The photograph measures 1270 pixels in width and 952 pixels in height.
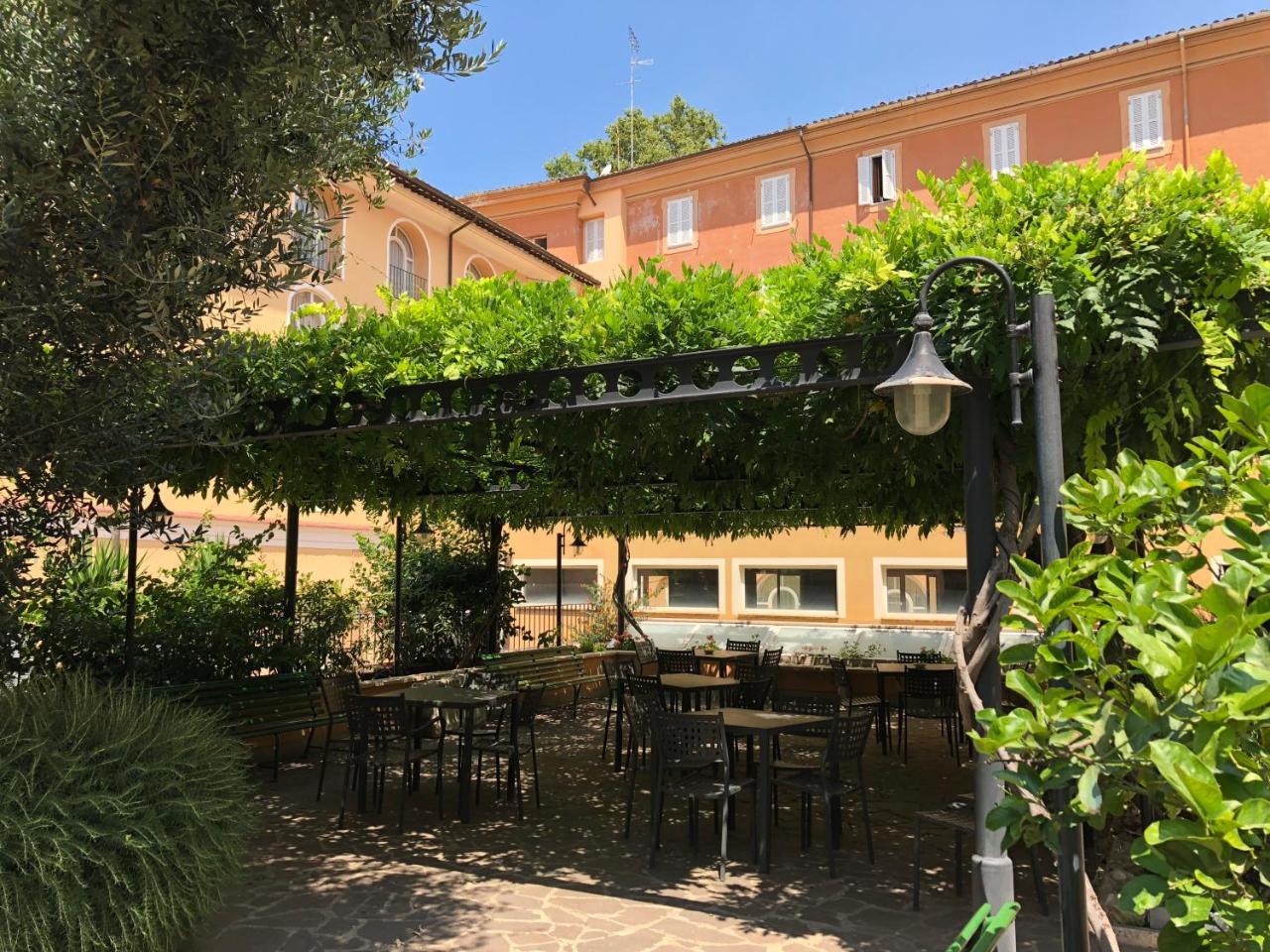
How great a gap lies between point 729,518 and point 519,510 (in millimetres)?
3009

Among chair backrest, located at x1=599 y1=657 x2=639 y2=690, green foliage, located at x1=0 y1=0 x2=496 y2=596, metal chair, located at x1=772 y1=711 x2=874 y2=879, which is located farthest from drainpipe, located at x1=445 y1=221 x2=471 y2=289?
green foliage, located at x1=0 y1=0 x2=496 y2=596

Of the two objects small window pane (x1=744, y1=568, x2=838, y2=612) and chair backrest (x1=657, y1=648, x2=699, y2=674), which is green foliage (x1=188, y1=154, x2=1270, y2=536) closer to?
chair backrest (x1=657, y1=648, x2=699, y2=674)

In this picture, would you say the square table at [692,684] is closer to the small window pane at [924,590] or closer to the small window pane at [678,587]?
the small window pane at [924,590]

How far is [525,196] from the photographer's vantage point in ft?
89.3

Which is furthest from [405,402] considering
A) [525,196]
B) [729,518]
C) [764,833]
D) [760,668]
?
[525,196]

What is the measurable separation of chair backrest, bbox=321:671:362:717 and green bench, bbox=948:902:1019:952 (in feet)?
21.6

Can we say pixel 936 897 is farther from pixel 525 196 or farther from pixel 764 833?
pixel 525 196

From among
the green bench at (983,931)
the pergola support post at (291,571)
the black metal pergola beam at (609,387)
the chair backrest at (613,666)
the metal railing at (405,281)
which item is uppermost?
the metal railing at (405,281)

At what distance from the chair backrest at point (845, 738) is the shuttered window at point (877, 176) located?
56.4 ft

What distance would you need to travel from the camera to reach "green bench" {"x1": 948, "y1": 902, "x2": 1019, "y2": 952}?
2.04 meters

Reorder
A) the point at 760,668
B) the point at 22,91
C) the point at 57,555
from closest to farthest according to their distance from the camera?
the point at 22,91 → the point at 57,555 → the point at 760,668

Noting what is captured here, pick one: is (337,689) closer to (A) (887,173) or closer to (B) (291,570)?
(B) (291,570)

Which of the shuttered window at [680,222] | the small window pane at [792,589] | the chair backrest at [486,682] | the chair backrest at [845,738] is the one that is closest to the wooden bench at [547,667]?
the chair backrest at [486,682]

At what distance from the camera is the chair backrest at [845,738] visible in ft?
20.6
